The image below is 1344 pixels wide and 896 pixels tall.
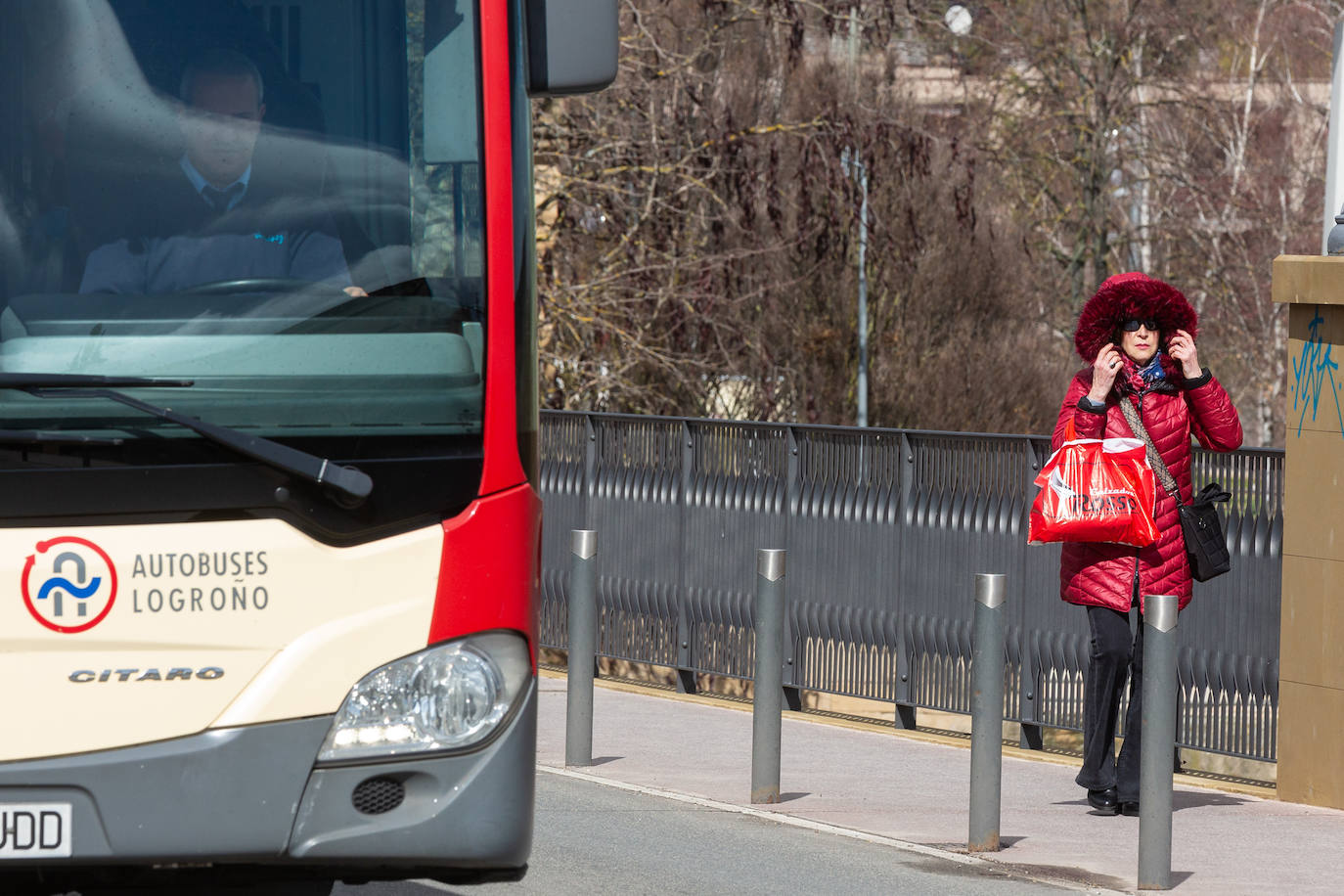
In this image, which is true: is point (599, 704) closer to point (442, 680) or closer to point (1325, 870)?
point (1325, 870)

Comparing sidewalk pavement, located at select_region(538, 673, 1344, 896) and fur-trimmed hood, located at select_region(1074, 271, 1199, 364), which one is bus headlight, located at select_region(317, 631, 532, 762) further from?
fur-trimmed hood, located at select_region(1074, 271, 1199, 364)

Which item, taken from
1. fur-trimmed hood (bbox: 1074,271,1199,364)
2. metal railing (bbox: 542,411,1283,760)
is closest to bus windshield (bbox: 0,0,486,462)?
fur-trimmed hood (bbox: 1074,271,1199,364)

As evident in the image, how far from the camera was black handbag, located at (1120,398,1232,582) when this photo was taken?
25.9 feet

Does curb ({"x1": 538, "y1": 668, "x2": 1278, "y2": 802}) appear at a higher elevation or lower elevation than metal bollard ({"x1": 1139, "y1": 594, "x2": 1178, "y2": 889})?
lower

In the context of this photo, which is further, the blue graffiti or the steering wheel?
the blue graffiti

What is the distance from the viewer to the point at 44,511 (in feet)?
14.3

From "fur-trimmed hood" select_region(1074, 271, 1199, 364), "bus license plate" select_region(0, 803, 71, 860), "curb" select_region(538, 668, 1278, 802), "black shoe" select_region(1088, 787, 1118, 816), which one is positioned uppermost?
"fur-trimmed hood" select_region(1074, 271, 1199, 364)

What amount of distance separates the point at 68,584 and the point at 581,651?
495 cm

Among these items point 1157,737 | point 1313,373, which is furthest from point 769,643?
point 1313,373

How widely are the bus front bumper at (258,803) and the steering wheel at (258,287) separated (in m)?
0.93

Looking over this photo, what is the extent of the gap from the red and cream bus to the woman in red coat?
3560 mm

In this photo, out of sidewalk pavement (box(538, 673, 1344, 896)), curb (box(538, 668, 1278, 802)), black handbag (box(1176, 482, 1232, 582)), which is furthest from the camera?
curb (box(538, 668, 1278, 802))

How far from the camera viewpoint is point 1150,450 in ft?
26.1

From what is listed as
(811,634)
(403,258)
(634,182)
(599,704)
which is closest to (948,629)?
(811,634)
